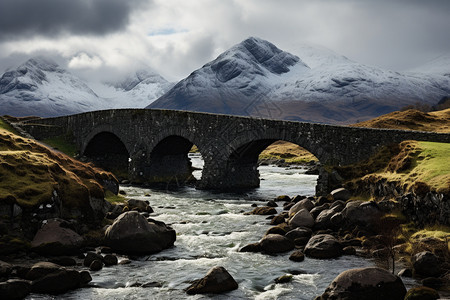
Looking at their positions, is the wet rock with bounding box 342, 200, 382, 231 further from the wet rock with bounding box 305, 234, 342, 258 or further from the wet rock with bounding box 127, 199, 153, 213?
the wet rock with bounding box 127, 199, 153, 213

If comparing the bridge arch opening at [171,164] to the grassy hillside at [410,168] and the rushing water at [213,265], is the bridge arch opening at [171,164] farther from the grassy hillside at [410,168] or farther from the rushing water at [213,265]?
the grassy hillside at [410,168]

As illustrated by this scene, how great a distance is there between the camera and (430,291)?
12508 millimetres

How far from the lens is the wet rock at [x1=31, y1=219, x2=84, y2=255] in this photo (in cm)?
1727

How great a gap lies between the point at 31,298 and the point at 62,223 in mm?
6094

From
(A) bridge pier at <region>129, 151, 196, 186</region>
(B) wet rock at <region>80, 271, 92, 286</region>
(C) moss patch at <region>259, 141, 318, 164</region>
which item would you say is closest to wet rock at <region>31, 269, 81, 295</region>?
(B) wet rock at <region>80, 271, 92, 286</region>

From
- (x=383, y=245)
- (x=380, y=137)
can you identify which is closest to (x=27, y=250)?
(x=383, y=245)

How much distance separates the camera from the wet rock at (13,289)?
42.0 feet

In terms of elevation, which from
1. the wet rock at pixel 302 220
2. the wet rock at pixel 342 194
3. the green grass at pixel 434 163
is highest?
the green grass at pixel 434 163

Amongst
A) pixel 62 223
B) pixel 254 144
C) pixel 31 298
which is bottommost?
pixel 31 298

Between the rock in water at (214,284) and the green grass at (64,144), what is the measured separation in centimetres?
4713

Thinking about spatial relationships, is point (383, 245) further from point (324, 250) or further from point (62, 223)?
point (62, 223)

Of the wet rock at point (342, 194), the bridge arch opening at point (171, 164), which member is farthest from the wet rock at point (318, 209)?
the bridge arch opening at point (171, 164)

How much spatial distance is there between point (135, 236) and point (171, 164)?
104 ft

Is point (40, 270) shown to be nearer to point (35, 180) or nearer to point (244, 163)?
point (35, 180)
